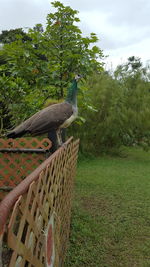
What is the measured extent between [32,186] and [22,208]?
140 mm

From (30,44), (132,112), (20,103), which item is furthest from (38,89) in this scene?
(132,112)

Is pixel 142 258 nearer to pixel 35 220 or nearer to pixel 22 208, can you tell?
pixel 35 220

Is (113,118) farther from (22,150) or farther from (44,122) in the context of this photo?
(44,122)

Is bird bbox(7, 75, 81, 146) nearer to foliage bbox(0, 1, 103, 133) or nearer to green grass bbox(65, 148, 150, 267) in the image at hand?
foliage bbox(0, 1, 103, 133)

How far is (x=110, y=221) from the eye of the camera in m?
4.05

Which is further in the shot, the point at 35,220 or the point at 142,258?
the point at 142,258

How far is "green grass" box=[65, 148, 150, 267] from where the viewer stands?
3.01 metres

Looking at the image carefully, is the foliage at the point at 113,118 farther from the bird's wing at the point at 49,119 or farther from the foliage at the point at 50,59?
the bird's wing at the point at 49,119

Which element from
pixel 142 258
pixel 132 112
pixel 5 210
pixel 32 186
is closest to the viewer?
pixel 5 210

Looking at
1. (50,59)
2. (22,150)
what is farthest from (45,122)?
(50,59)

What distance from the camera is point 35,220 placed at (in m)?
1.07

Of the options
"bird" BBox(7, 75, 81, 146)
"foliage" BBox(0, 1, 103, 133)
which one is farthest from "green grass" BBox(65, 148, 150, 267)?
"foliage" BBox(0, 1, 103, 133)

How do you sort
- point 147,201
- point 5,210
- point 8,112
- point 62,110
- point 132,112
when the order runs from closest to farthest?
point 5,210, point 62,110, point 8,112, point 147,201, point 132,112

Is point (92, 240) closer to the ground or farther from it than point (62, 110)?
closer to the ground
